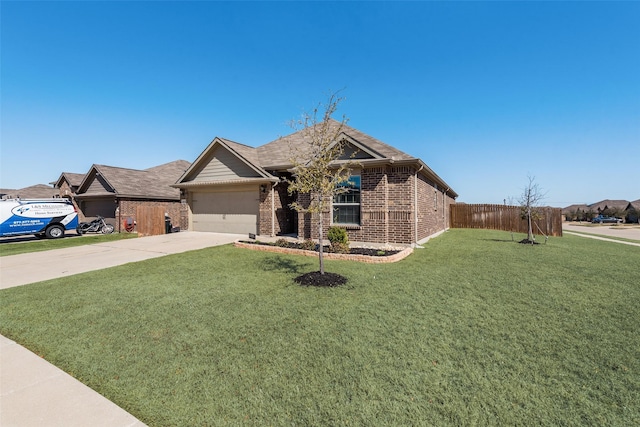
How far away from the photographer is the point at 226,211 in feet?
52.5

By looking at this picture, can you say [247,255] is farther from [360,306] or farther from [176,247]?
[360,306]

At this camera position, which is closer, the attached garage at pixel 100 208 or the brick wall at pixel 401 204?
the brick wall at pixel 401 204

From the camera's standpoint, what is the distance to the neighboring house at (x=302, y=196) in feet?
36.5

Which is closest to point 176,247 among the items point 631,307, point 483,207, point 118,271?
point 118,271

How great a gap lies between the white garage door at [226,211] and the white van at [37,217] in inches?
293

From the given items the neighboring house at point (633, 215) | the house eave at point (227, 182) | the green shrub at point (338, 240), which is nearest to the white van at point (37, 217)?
the house eave at point (227, 182)

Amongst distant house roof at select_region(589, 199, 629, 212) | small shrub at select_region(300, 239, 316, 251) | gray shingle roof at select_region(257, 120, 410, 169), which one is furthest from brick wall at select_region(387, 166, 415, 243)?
distant house roof at select_region(589, 199, 629, 212)

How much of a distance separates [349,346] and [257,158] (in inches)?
547

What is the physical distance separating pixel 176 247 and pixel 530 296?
1151 cm

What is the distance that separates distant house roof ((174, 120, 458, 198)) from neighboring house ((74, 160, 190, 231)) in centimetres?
398

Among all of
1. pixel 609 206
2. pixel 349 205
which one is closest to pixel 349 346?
pixel 349 205

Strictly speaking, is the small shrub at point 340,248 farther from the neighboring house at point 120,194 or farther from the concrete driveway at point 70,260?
the neighboring house at point 120,194

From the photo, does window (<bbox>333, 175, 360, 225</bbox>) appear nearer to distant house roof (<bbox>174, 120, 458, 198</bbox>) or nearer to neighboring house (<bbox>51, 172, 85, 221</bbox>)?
distant house roof (<bbox>174, 120, 458, 198</bbox>)

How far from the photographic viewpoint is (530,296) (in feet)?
17.7
